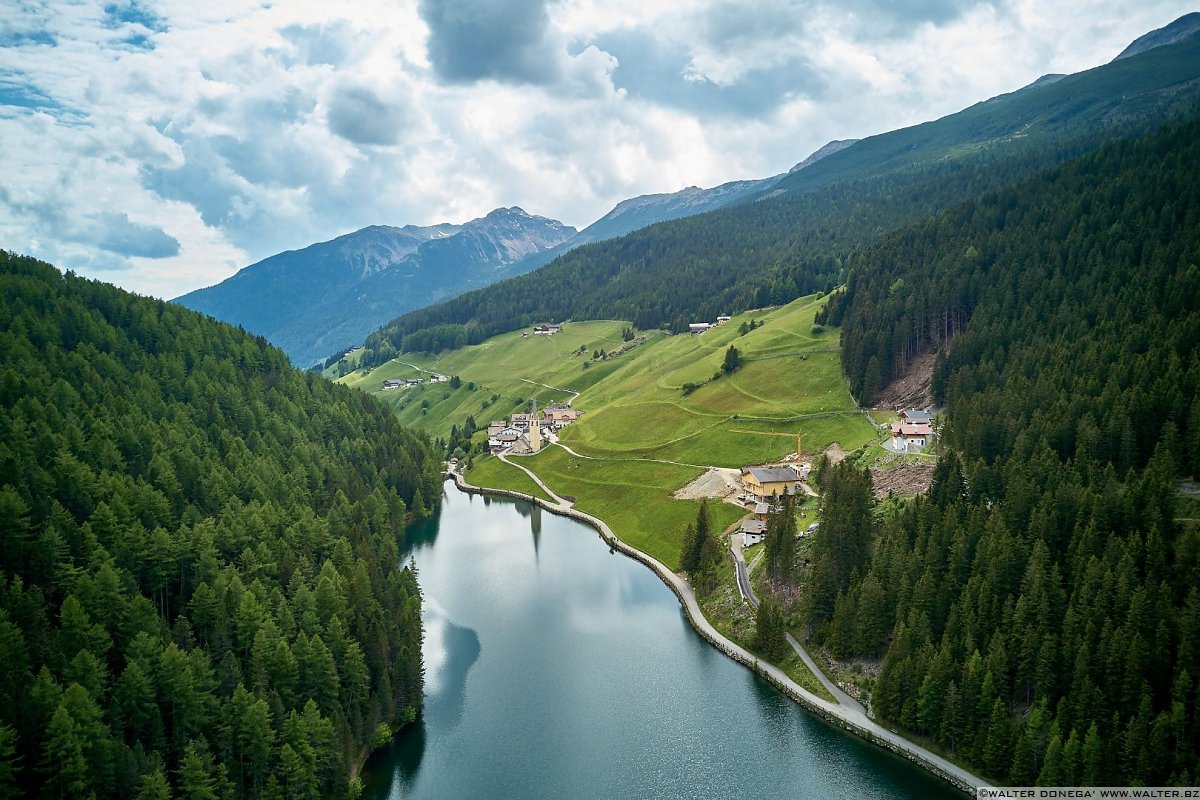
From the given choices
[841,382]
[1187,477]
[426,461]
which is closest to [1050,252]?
[841,382]

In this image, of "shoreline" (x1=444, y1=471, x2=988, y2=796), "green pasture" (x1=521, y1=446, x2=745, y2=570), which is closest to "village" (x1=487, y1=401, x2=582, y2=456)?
"green pasture" (x1=521, y1=446, x2=745, y2=570)

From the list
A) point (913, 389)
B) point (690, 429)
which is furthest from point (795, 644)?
point (690, 429)

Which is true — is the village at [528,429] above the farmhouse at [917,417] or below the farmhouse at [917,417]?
above

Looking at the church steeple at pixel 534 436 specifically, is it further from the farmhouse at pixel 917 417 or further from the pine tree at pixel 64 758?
the pine tree at pixel 64 758

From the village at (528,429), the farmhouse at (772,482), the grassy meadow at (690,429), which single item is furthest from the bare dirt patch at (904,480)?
the village at (528,429)

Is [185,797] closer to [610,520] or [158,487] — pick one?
[158,487]
